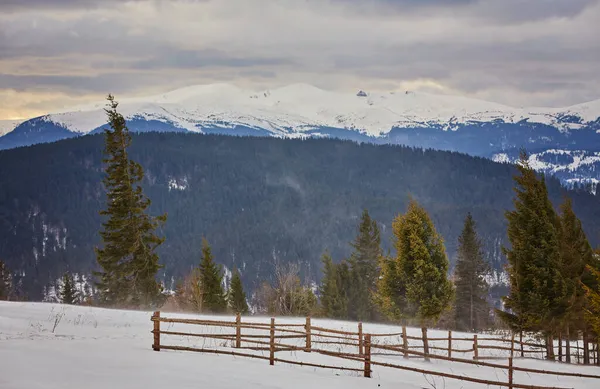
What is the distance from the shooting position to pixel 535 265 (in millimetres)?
34719

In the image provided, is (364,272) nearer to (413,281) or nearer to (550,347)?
(550,347)

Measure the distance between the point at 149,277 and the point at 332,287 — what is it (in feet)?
88.0

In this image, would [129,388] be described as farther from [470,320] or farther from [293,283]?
[470,320]

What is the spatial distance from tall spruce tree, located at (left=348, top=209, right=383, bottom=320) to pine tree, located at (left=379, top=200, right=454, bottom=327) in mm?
32150

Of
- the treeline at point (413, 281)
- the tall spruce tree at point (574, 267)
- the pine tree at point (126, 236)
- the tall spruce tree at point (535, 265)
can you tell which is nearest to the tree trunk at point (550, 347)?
the tall spruce tree at point (535, 265)

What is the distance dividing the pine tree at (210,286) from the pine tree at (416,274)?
2487 cm

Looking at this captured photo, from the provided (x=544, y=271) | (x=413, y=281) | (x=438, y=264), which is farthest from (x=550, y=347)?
(x=413, y=281)

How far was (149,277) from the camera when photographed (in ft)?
143

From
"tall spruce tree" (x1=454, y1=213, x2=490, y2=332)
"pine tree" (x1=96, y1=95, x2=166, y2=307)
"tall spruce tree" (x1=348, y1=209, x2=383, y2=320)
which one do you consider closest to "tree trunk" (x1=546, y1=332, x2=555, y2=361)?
"tall spruce tree" (x1=454, y1=213, x2=490, y2=332)

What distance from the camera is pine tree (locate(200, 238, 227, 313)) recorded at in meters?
57.8

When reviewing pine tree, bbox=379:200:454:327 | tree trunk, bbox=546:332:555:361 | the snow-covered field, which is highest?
pine tree, bbox=379:200:454:327

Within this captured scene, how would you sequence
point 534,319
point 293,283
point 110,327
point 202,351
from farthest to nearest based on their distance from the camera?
point 293,283 < point 534,319 < point 110,327 < point 202,351

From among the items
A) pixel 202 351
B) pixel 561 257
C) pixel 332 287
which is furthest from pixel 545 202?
pixel 332 287

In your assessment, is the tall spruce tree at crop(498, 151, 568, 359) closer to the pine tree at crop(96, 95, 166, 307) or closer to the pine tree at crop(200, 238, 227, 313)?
the pine tree at crop(96, 95, 166, 307)
